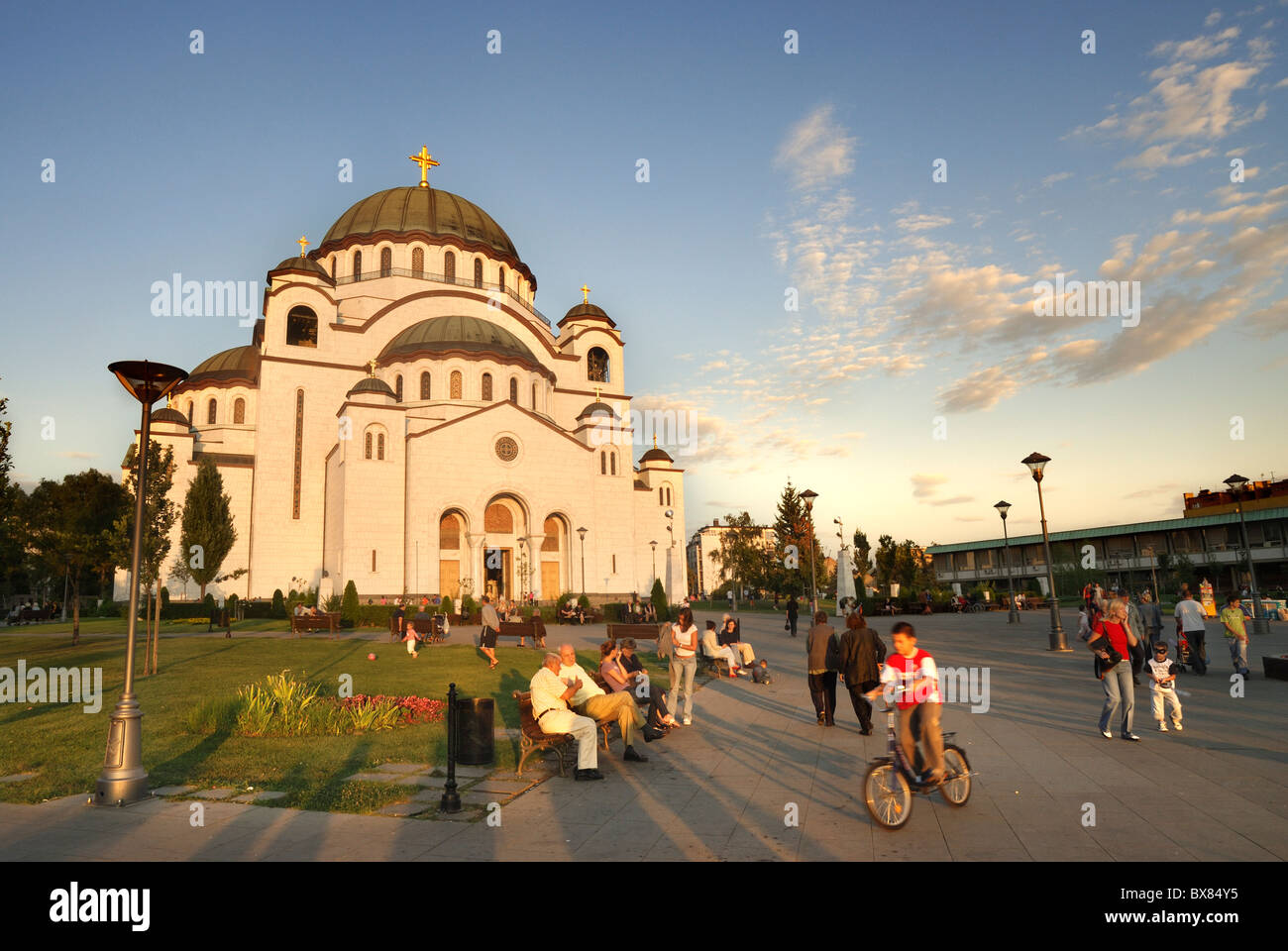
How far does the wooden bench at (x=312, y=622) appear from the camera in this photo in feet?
81.3

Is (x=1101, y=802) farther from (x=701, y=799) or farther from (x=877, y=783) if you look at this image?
(x=701, y=799)

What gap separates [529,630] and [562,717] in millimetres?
15461

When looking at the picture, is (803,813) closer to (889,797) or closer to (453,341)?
(889,797)

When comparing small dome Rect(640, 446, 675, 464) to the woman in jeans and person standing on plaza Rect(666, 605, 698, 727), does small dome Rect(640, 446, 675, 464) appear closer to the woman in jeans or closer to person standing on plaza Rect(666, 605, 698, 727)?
person standing on plaza Rect(666, 605, 698, 727)

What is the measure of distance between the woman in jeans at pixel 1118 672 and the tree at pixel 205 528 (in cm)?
3960

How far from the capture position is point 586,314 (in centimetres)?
5322

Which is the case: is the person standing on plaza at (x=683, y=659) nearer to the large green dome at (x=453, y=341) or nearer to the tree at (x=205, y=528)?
the large green dome at (x=453, y=341)

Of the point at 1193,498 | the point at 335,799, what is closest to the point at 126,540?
the point at 335,799

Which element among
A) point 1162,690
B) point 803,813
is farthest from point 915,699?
point 1162,690

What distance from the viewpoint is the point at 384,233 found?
47000mm

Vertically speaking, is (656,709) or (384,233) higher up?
(384,233)

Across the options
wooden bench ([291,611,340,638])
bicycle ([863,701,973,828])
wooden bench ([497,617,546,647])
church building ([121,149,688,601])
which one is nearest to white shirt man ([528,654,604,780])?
bicycle ([863,701,973,828])
